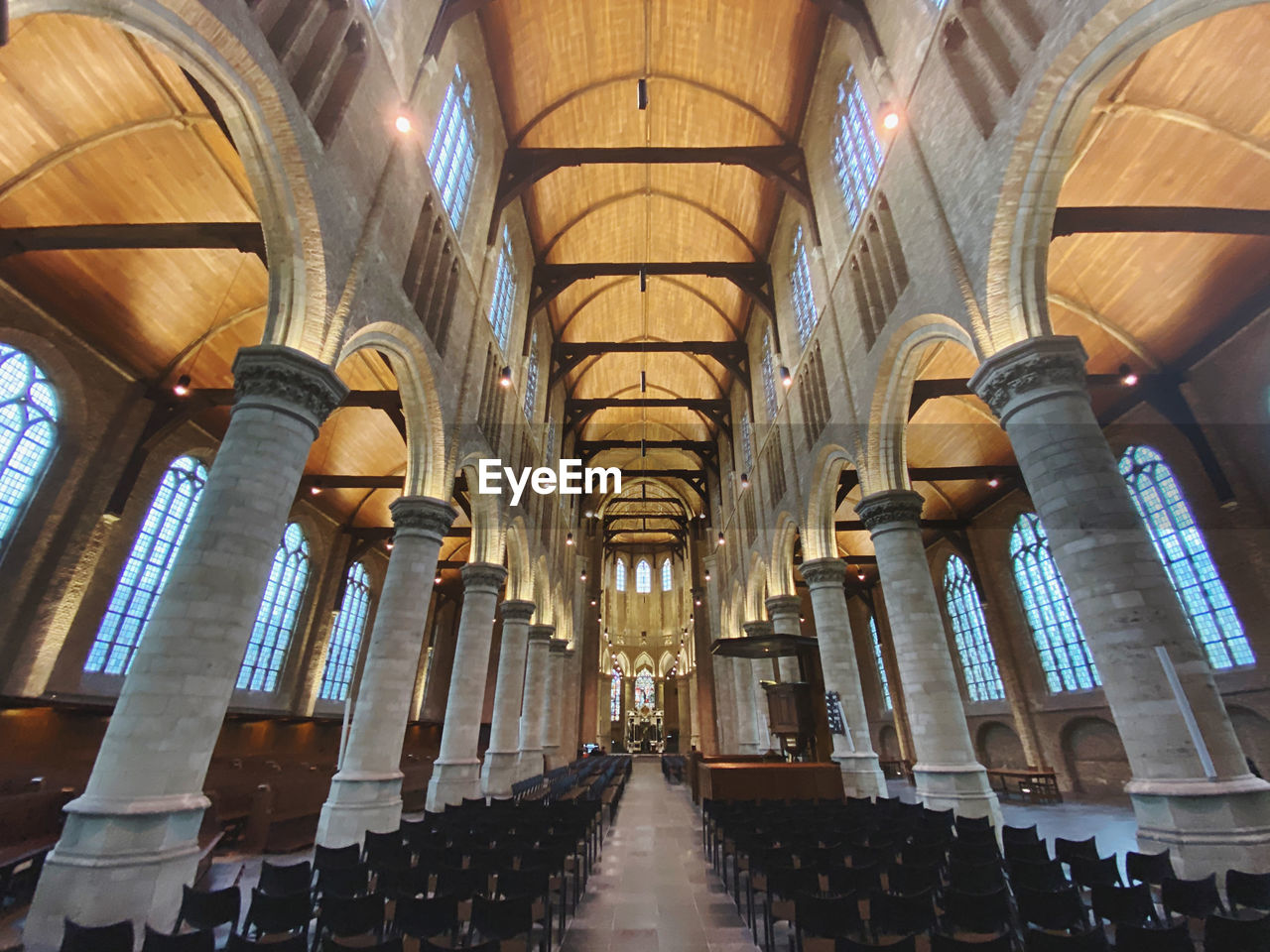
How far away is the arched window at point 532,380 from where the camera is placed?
2056cm

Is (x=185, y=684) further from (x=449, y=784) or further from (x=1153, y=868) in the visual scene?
(x=1153, y=868)

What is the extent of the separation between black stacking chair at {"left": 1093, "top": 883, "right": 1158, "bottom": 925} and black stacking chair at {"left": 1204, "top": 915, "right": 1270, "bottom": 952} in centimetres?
102

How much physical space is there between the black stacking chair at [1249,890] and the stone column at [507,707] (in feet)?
52.1

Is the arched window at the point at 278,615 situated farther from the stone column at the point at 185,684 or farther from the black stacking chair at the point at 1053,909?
the black stacking chair at the point at 1053,909

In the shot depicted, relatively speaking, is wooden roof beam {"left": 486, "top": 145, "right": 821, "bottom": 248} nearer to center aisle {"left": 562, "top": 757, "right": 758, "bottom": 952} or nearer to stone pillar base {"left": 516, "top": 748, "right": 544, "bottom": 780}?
center aisle {"left": 562, "top": 757, "right": 758, "bottom": 952}

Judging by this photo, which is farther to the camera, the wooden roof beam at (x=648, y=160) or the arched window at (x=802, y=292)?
the arched window at (x=802, y=292)

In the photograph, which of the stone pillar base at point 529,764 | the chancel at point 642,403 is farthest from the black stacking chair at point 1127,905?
the stone pillar base at point 529,764

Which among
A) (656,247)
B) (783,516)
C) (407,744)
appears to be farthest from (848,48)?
(407,744)

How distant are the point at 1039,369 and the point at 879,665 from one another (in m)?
25.8

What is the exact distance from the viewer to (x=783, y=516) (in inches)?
727

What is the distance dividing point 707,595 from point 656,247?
63.7 feet

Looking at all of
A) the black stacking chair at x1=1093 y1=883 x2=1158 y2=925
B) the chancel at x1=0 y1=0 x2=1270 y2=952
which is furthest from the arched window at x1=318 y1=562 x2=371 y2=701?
the black stacking chair at x1=1093 y1=883 x2=1158 y2=925

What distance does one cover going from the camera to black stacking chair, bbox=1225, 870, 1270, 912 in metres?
4.07

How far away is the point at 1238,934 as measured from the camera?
3150mm
